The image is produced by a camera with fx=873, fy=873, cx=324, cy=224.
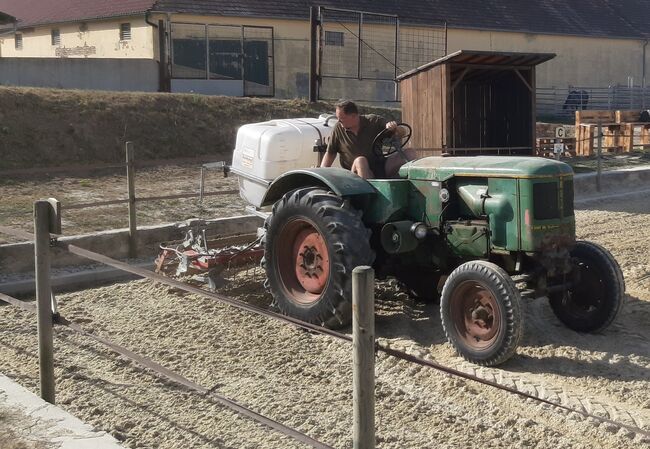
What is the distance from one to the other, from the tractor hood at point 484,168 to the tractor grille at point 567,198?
0.24 feet

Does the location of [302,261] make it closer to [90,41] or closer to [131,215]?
[131,215]

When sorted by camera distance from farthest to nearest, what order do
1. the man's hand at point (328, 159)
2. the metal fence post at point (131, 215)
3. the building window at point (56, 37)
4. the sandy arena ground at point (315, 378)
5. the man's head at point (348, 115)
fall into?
the building window at point (56, 37) → the metal fence post at point (131, 215) → the man's hand at point (328, 159) → the man's head at point (348, 115) → the sandy arena ground at point (315, 378)

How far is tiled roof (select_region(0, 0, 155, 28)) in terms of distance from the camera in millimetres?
26547

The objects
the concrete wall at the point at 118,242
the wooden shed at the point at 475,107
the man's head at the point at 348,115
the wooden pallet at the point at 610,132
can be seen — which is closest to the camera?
the man's head at the point at 348,115

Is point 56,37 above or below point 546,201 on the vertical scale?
above

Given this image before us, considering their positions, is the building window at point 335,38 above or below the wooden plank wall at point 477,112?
above

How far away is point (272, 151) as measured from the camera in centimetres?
777

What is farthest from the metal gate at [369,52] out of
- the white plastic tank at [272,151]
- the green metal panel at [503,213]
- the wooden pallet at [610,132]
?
the green metal panel at [503,213]

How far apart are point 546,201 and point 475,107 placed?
6.93m


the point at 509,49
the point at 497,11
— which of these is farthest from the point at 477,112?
the point at 497,11

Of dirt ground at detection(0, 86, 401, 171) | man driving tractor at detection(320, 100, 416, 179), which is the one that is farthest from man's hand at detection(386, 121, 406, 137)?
dirt ground at detection(0, 86, 401, 171)

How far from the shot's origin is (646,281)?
7578 mm

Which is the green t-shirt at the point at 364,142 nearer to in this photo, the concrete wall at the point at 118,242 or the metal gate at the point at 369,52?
the concrete wall at the point at 118,242

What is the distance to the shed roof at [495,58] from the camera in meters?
10.9
